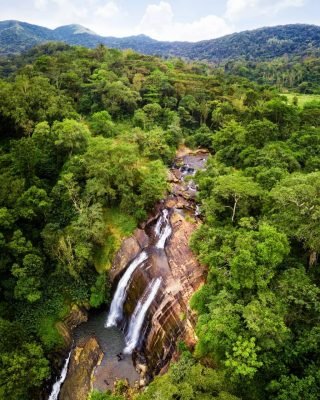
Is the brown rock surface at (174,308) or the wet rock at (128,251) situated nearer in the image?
the brown rock surface at (174,308)

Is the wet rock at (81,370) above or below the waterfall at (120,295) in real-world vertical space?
below

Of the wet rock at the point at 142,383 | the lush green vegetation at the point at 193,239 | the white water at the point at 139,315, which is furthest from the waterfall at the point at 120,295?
the wet rock at the point at 142,383

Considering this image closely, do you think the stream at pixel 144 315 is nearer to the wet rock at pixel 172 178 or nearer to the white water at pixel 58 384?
the white water at pixel 58 384

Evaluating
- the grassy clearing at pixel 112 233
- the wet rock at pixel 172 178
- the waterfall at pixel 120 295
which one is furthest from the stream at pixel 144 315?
the wet rock at pixel 172 178

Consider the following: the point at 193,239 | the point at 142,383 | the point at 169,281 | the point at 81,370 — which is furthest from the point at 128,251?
the point at 142,383

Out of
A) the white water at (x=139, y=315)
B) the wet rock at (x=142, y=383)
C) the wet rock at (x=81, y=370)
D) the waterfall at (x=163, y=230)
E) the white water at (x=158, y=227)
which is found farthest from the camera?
the white water at (x=158, y=227)

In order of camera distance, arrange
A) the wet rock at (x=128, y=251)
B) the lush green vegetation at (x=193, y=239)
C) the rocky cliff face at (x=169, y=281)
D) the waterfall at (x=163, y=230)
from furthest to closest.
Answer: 1. the waterfall at (x=163, y=230)
2. the wet rock at (x=128, y=251)
3. the rocky cliff face at (x=169, y=281)
4. the lush green vegetation at (x=193, y=239)

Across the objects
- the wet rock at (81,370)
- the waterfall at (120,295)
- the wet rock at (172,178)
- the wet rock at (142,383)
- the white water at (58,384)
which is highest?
the wet rock at (172,178)
